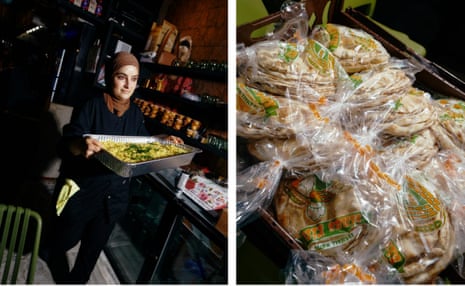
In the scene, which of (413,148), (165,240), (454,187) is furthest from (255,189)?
(165,240)

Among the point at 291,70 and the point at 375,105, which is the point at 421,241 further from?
the point at 291,70

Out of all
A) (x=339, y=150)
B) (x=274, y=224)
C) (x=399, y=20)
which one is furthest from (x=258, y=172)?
(x=399, y=20)

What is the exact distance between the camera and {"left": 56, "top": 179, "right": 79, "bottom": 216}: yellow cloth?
1.03 meters

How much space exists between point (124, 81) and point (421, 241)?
1.13 m

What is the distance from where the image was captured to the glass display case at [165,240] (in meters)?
1.29

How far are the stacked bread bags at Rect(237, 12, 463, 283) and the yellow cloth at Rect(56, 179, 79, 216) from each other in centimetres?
70

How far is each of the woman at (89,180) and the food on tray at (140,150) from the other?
0.15 ft

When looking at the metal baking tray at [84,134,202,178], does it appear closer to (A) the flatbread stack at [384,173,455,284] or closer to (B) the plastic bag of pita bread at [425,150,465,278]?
(A) the flatbread stack at [384,173,455,284]

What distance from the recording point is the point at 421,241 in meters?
0.81

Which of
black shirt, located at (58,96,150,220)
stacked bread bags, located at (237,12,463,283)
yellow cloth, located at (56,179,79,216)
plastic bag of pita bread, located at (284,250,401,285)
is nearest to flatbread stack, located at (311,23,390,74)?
stacked bread bags, located at (237,12,463,283)

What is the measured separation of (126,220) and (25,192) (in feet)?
1.55

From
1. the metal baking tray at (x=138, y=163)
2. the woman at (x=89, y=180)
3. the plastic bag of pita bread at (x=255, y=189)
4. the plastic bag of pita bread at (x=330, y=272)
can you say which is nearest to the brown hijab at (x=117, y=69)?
the woman at (x=89, y=180)

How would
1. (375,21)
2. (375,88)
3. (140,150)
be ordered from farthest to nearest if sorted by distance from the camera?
(375,21), (140,150), (375,88)

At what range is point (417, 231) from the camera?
825 millimetres
